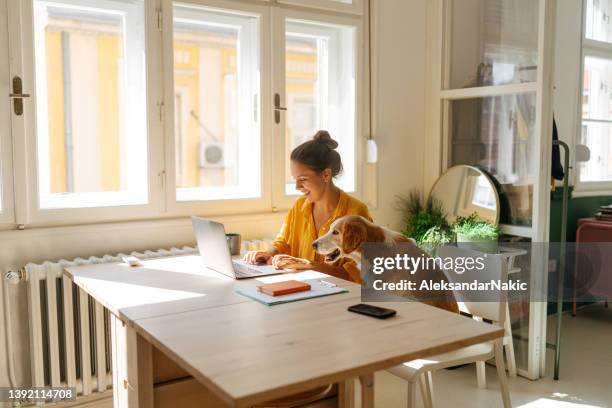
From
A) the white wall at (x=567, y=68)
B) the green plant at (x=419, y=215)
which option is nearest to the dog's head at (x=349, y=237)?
the green plant at (x=419, y=215)

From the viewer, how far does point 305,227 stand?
263 centimetres

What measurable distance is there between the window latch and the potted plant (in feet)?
7.58

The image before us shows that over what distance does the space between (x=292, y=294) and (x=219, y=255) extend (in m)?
0.44

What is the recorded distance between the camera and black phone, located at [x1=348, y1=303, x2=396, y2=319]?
1650 millimetres

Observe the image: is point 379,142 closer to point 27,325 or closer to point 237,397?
point 27,325

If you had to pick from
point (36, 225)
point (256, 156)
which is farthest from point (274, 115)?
point (36, 225)

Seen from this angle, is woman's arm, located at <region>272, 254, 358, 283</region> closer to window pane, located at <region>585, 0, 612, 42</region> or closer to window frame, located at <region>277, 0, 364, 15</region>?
window frame, located at <region>277, 0, 364, 15</region>

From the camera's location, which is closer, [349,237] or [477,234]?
[349,237]

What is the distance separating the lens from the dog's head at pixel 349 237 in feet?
7.13

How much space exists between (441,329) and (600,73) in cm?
375

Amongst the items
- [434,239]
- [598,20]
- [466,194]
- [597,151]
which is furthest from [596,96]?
[434,239]

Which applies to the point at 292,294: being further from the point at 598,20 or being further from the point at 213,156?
the point at 598,20

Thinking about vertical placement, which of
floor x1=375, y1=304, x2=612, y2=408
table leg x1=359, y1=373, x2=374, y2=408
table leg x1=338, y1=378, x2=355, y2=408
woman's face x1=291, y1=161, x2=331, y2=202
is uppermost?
woman's face x1=291, y1=161, x2=331, y2=202

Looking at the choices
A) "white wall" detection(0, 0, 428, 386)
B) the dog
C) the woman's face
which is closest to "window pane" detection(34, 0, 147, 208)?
"white wall" detection(0, 0, 428, 386)
